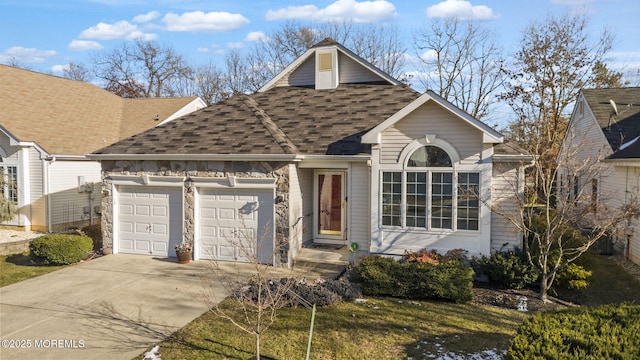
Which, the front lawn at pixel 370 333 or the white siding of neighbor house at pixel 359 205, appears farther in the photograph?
the white siding of neighbor house at pixel 359 205

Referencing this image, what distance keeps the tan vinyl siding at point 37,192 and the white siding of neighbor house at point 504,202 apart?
55.6ft

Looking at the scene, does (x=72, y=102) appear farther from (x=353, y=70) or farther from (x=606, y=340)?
(x=606, y=340)

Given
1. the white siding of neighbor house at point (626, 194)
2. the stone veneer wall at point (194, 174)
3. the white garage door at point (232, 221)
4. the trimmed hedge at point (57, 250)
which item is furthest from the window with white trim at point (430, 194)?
the trimmed hedge at point (57, 250)

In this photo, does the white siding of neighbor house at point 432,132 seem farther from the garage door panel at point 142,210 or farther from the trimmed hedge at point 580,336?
the garage door panel at point 142,210

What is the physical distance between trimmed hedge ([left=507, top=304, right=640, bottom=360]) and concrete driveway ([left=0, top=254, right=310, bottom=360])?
5.66 metres

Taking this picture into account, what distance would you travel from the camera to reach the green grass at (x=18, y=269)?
35.9 ft

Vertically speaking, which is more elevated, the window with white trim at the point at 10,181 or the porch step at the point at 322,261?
the window with white trim at the point at 10,181

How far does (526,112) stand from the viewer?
102ft

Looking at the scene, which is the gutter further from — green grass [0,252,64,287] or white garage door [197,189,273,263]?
green grass [0,252,64,287]

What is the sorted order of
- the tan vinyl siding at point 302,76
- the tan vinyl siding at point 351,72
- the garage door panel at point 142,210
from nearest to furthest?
the garage door panel at point 142,210
the tan vinyl siding at point 351,72
the tan vinyl siding at point 302,76

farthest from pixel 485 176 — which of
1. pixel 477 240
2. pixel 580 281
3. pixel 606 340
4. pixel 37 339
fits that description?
pixel 37 339

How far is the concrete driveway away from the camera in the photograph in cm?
682

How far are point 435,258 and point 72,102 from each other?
20.1 meters

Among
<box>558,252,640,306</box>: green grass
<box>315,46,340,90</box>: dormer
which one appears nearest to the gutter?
<box>315,46,340,90</box>: dormer
